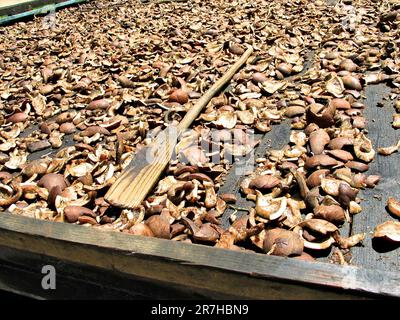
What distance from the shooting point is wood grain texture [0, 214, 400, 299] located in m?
0.99

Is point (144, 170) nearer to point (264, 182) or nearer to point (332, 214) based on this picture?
point (264, 182)

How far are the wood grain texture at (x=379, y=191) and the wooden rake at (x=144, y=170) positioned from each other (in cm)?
94

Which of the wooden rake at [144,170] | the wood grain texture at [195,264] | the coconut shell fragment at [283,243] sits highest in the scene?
the wood grain texture at [195,264]

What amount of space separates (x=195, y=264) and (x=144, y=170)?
0.92 meters

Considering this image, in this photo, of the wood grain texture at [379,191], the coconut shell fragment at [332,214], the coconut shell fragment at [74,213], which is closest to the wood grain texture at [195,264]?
the coconut shell fragment at [74,213]

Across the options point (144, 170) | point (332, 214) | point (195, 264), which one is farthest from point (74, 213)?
point (332, 214)

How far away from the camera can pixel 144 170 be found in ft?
6.46

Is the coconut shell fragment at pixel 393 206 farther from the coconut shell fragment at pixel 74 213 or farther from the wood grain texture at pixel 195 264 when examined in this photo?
the coconut shell fragment at pixel 74 213

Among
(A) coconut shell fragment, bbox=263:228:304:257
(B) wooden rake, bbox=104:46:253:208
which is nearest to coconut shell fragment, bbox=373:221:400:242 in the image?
(A) coconut shell fragment, bbox=263:228:304:257

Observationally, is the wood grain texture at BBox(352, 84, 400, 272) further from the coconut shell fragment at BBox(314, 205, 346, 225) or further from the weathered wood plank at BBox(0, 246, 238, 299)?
the weathered wood plank at BBox(0, 246, 238, 299)

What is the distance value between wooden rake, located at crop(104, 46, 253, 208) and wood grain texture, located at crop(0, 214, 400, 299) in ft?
1.66

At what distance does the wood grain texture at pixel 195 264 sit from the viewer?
0.99 metres

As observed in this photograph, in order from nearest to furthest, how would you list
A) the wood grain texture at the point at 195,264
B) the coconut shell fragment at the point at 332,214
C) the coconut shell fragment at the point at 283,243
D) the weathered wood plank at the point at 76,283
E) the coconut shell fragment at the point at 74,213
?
the wood grain texture at the point at 195,264
the weathered wood plank at the point at 76,283
the coconut shell fragment at the point at 283,243
the coconut shell fragment at the point at 332,214
the coconut shell fragment at the point at 74,213
